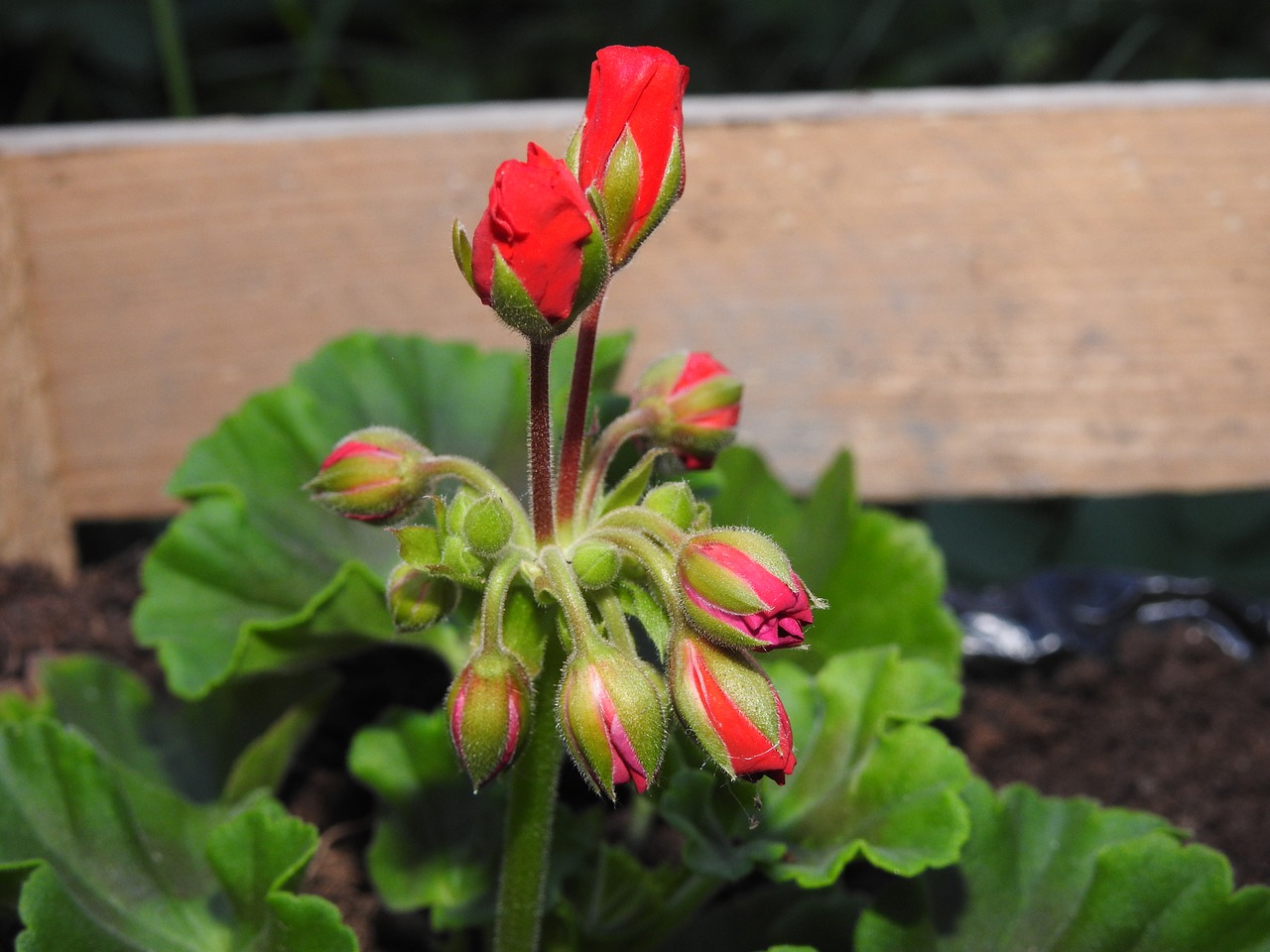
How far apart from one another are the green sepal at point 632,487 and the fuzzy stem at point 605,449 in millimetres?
13

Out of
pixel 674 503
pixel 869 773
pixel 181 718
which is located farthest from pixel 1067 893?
pixel 181 718

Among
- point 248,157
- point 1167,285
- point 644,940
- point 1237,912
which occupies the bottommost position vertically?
point 644,940

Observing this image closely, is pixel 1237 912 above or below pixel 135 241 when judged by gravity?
below

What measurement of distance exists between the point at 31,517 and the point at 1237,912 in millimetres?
1448

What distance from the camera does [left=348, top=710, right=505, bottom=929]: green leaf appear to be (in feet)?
3.99

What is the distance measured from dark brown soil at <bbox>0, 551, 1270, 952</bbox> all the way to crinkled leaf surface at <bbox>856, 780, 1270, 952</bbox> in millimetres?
382

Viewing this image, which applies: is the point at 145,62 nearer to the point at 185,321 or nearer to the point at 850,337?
the point at 185,321

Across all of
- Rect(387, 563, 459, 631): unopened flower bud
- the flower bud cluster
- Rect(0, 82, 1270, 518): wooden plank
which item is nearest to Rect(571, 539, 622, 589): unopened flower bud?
the flower bud cluster

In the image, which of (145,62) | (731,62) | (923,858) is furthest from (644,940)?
(731,62)

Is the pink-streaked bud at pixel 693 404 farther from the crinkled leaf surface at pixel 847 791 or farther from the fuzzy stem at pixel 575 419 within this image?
the crinkled leaf surface at pixel 847 791

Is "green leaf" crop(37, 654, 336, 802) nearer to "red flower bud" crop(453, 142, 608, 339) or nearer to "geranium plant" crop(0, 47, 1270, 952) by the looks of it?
"geranium plant" crop(0, 47, 1270, 952)

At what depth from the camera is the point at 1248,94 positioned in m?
1.61

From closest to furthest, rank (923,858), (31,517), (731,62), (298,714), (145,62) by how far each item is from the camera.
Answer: (923,858) → (298,714) → (31,517) → (145,62) → (731,62)

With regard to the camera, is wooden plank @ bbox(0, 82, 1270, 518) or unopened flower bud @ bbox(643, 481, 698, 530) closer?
unopened flower bud @ bbox(643, 481, 698, 530)
